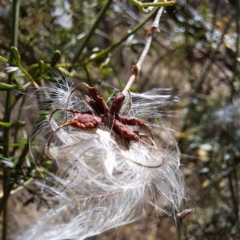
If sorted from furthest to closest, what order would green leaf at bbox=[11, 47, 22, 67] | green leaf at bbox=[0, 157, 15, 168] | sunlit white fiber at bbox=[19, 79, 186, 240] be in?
1. green leaf at bbox=[0, 157, 15, 168]
2. green leaf at bbox=[11, 47, 22, 67]
3. sunlit white fiber at bbox=[19, 79, 186, 240]

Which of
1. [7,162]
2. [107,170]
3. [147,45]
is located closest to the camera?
[107,170]

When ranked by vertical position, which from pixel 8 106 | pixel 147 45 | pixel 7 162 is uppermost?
pixel 147 45

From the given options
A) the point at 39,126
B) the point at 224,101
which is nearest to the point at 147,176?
the point at 39,126

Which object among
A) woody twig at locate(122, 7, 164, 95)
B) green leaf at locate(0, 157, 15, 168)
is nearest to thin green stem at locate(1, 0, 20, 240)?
green leaf at locate(0, 157, 15, 168)

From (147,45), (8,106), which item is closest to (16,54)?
(8,106)

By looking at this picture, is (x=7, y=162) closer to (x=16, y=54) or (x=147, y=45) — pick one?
(x=16, y=54)

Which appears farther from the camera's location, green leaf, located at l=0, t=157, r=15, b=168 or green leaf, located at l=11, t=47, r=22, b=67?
green leaf, located at l=0, t=157, r=15, b=168

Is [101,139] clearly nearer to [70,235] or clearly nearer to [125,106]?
[125,106]

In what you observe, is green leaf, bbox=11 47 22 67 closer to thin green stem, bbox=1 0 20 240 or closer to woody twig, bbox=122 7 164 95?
thin green stem, bbox=1 0 20 240

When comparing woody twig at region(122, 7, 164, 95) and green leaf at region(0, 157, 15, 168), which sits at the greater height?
woody twig at region(122, 7, 164, 95)

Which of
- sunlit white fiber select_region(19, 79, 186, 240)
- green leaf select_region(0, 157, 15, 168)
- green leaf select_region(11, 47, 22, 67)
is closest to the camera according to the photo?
sunlit white fiber select_region(19, 79, 186, 240)
